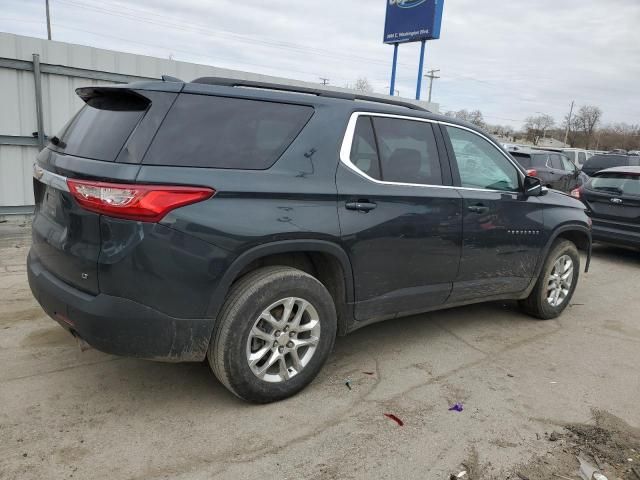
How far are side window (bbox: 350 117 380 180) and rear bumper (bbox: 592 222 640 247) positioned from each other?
19.9 feet

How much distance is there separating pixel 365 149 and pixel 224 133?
1005mm

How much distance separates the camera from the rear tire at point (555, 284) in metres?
4.92

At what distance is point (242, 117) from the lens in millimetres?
2990

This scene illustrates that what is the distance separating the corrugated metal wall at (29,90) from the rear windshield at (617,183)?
7.90 meters

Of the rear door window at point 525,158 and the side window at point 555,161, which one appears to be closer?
the rear door window at point 525,158

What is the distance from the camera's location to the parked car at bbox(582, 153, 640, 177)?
648 inches

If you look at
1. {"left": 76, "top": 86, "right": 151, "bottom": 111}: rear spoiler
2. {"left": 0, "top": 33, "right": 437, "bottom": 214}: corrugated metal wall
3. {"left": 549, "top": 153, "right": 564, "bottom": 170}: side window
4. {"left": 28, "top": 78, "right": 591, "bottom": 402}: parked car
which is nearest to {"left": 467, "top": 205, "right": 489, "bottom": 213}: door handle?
{"left": 28, "top": 78, "right": 591, "bottom": 402}: parked car

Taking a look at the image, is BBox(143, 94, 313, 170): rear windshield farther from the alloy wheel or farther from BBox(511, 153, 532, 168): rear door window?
BBox(511, 153, 532, 168): rear door window

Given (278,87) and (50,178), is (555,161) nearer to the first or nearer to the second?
(278,87)

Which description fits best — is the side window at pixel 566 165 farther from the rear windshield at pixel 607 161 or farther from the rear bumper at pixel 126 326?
the rear bumper at pixel 126 326

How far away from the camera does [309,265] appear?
3355 mm

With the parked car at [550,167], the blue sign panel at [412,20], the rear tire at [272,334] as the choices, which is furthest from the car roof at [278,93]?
the blue sign panel at [412,20]

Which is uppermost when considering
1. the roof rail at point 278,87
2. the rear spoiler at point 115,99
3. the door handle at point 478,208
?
the roof rail at point 278,87

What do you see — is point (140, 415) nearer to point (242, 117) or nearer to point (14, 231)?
point (242, 117)
